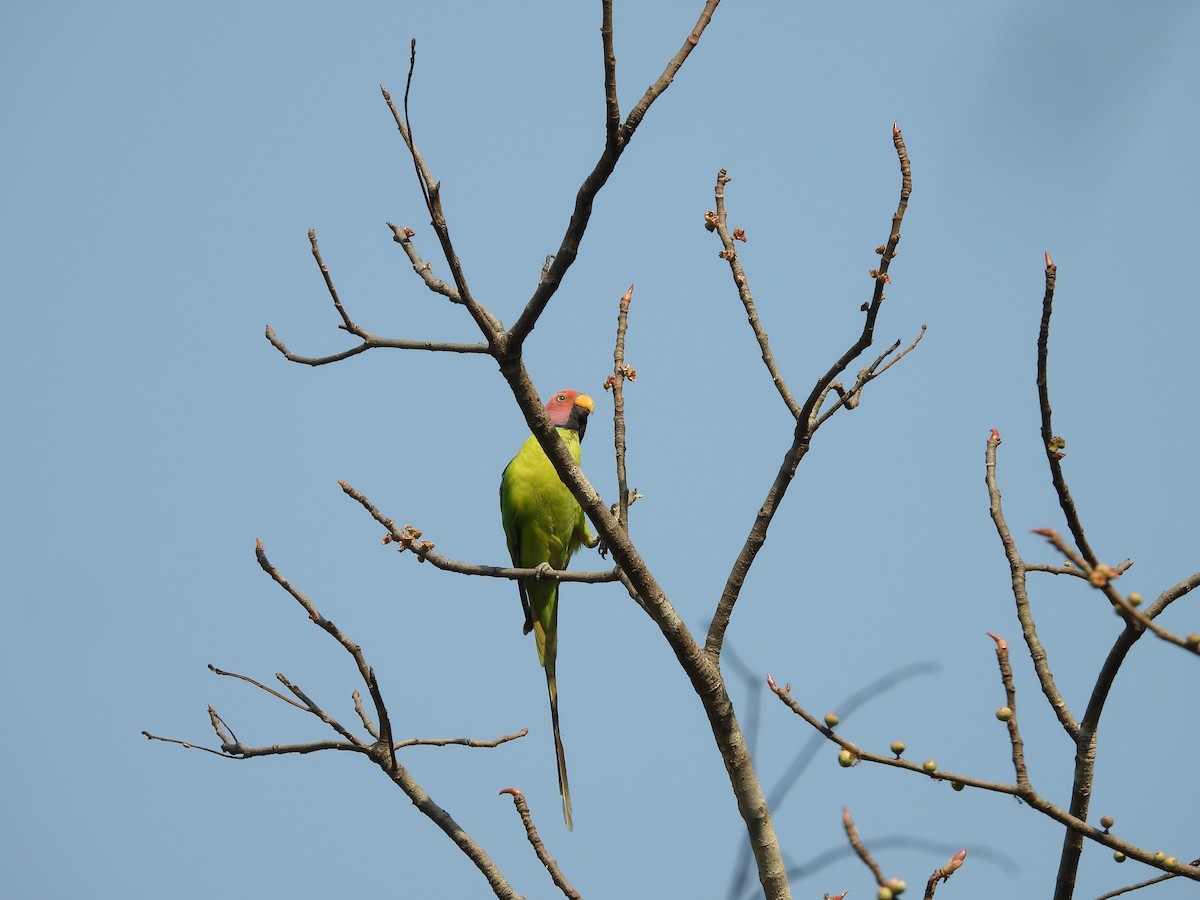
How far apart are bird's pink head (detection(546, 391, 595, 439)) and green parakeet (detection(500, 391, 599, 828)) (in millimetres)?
1088

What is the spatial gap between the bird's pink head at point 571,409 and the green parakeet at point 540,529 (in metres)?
1.09

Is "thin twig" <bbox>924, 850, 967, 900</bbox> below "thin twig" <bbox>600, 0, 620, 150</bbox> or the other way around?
below

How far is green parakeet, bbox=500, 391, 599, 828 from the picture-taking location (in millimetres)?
6488

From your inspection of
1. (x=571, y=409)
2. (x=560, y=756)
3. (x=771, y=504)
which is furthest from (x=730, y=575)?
(x=571, y=409)

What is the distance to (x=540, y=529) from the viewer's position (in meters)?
6.68

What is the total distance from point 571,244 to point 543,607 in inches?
157

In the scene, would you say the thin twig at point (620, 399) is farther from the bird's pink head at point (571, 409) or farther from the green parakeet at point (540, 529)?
the bird's pink head at point (571, 409)

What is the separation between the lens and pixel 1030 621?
2.92m

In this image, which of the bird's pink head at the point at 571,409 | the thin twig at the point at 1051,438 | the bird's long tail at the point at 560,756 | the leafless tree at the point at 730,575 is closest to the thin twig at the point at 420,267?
the leafless tree at the point at 730,575

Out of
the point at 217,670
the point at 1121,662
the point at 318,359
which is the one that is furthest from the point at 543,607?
the point at 1121,662

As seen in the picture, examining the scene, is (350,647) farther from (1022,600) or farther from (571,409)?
(571,409)

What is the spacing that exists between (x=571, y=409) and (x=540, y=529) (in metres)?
1.59

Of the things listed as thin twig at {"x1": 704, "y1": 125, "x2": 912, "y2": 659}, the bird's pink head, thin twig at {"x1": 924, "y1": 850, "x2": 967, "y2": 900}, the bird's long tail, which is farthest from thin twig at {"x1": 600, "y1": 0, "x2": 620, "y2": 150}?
the bird's pink head

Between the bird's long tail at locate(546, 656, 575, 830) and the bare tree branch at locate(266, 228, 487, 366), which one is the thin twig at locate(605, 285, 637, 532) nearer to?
the bare tree branch at locate(266, 228, 487, 366)
